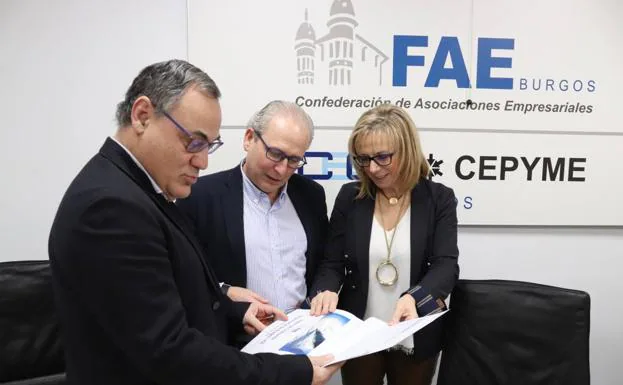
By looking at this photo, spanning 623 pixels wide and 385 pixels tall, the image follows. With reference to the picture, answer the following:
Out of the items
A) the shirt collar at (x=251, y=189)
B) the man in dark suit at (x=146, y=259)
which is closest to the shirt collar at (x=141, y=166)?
the man in dark suit at (x=146, y=259)

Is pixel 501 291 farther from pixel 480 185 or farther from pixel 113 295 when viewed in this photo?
pixel 113 295

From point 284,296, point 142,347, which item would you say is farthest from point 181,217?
point 284,296

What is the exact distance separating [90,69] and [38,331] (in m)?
1.14

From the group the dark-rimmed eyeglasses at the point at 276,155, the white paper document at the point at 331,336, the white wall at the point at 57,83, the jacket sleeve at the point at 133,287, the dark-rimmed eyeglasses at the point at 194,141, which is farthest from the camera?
the white wall at the point at 57,83

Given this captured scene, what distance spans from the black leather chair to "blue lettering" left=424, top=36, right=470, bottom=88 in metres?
1.81

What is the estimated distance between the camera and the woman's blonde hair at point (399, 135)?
1516 mm

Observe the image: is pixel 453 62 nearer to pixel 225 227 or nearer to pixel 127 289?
pixel 225 227

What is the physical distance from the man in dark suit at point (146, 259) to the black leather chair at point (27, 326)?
0.91 metres

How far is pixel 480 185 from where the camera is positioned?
6.64 feet

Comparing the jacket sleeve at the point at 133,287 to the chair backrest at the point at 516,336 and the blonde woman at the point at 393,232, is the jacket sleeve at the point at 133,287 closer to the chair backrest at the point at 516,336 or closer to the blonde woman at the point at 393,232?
the blonde woman at the point at 393,232

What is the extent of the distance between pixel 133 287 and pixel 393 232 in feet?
3.44

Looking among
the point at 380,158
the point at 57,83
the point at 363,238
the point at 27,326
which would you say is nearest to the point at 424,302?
the point at 363,238

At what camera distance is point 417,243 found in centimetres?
154

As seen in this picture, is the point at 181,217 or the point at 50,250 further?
the point at 181,217
